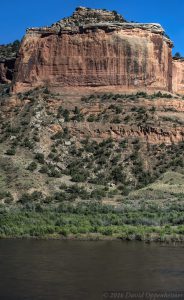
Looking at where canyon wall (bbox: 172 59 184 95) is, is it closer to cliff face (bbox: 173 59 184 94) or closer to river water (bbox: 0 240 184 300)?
cliff face (bbox: 173 59 184 94)

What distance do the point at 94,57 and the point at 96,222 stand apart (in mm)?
34486

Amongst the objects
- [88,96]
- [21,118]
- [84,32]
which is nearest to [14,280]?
[21,118]

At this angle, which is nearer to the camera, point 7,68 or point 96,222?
point 96,222

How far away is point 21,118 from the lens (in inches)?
2392

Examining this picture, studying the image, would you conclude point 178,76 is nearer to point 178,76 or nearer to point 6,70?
point 178,76

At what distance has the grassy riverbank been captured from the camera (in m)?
30.9

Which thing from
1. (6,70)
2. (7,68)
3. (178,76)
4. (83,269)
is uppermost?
(7,68)

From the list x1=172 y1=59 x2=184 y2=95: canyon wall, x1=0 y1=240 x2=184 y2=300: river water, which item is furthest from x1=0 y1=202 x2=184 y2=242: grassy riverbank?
x1=172 y1=59 x2=184 y2=95: canyon wall

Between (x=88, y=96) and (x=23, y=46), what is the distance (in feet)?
35.4

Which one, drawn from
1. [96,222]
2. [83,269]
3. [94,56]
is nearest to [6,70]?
[94,56]

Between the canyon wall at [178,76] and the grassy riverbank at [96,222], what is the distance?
3519 centimetres

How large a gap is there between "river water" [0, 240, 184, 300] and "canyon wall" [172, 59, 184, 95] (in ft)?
170

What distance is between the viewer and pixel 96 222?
35125mm

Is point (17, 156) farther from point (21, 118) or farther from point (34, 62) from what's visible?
point (34, 62)
